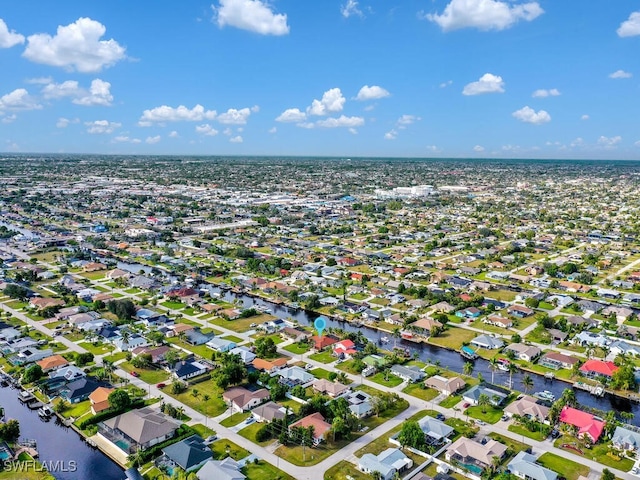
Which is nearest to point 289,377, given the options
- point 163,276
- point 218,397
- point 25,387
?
point 218,397

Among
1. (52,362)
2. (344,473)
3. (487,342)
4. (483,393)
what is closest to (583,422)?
(483,393)

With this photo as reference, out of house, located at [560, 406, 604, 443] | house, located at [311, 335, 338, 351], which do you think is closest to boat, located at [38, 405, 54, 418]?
house, located at [311, 335, 338, 351]

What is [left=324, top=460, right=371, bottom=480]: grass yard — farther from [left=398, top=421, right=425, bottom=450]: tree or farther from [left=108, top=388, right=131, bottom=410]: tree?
[left=108, top=388, right=131, bottom=410]: tree

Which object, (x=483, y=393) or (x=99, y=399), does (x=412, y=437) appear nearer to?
(x=483, y=393)

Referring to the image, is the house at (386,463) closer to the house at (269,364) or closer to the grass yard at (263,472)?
the grass yard at (263,472)

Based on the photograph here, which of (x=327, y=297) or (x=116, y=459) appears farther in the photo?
(x=327, y=297)

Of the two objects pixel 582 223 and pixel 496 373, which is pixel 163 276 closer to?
pixel 496 373
